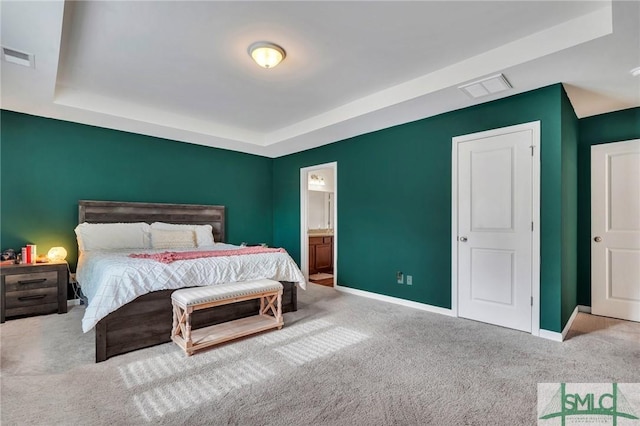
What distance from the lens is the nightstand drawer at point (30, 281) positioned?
3422 mm

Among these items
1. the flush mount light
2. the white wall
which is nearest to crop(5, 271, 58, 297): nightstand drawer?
the flush mount light

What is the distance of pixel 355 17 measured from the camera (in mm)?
2318

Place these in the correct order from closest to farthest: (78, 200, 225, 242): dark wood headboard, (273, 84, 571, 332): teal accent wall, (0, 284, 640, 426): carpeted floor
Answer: (0, 284, 640, 426): carpeted floor < (273, 84, 571, 332): teal accent wall < (78, 200, 225, 242): dark wood headboard

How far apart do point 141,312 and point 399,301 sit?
301 centimetres

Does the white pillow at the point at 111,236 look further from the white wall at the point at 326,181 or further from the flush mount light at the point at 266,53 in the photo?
the white wall at the point at 326,181

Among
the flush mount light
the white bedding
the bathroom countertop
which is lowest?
the white bedding

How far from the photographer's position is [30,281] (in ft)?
11.5

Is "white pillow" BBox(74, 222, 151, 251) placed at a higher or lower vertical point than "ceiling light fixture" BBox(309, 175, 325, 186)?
lower

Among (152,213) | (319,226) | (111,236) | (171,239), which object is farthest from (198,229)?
(319,226)

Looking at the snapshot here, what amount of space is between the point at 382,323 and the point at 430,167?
1956 millimetres

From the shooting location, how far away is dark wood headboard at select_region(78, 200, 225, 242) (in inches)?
167

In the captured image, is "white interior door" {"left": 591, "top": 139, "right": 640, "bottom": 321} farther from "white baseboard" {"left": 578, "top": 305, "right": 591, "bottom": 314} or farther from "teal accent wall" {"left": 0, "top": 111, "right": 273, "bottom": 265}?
"teal accent wall" {"left": 0, "top": 111, "right": 273, "bottom": 265}

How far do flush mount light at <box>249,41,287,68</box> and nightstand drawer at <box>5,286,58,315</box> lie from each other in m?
3.46

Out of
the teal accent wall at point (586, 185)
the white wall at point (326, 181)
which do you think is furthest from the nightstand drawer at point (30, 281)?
the teal accent wall at point (586, 185)
